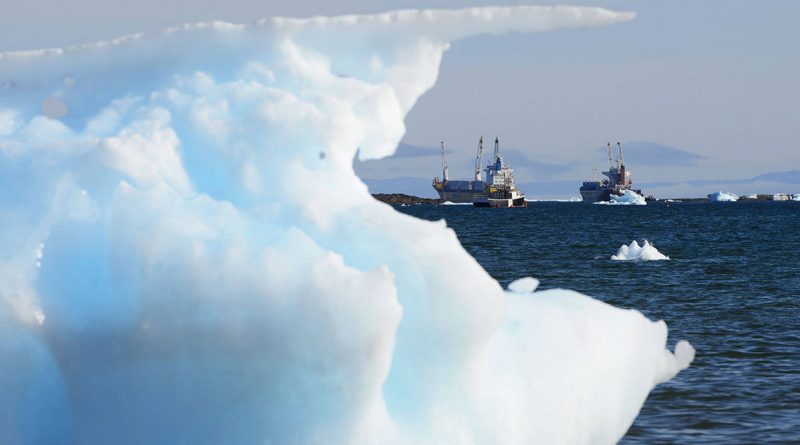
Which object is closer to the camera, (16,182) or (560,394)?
(16,182)

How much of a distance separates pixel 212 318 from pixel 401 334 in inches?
54.2

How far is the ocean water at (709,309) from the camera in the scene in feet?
50.2

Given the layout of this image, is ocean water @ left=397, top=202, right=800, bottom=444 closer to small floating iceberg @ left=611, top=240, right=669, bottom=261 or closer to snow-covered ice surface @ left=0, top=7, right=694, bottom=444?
small floating iceberg @ left=611, top=240, right=669, bottom=261

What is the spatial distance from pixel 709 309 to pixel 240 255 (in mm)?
24823

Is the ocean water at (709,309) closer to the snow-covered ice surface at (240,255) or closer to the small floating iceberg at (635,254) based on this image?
the small floating iceberg at (635,254)

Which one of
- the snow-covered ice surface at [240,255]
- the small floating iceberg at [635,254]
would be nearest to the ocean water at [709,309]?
the small floating iceberg at [635,254]

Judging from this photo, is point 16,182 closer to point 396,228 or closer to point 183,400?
point 183,400

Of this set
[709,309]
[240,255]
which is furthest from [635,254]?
[240,255]

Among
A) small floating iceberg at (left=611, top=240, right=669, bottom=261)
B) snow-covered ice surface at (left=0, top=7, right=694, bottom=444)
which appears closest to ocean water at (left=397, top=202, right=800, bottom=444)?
small floating iceberg at (left=611, top=240, right=669, bottom=261)

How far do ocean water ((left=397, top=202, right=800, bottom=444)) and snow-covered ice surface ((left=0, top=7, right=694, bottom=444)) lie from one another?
7.52 meters

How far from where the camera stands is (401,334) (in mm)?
7402

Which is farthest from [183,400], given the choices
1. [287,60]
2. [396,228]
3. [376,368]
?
[287,60]

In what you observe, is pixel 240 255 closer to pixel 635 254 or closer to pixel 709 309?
pixel 709 309

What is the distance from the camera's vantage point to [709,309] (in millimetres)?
29547
